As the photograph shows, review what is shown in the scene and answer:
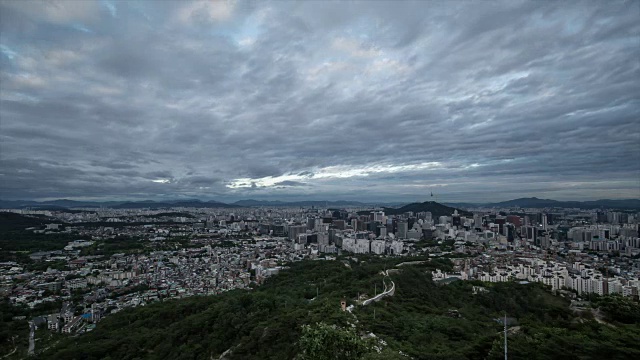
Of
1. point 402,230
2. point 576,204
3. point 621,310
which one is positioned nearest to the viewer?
point 621,310

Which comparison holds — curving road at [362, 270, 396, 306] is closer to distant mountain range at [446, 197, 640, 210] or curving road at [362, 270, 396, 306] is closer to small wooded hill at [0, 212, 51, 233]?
small wooded hill at [0, 212, 51, 233]

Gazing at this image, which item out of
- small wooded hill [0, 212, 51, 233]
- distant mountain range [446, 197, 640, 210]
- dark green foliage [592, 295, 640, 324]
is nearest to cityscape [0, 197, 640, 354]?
small wooded hill [0, 212, 51, 233]

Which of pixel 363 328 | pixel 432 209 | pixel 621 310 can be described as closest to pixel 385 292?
pixel 363 328

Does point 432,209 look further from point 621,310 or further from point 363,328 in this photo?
point 363,328

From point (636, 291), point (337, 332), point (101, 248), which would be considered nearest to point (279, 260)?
point (101, 248)

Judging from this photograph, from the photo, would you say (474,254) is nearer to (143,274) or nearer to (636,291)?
(636,291)

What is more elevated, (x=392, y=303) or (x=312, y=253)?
(x=392, y=303)

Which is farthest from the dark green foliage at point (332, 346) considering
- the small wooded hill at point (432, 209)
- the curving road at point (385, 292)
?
the small wooded hill at point (432, 209)

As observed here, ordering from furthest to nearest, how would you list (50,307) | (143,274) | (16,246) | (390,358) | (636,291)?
(16,246)
(143,274)
(50,307)
(636,291)
(390,358)
